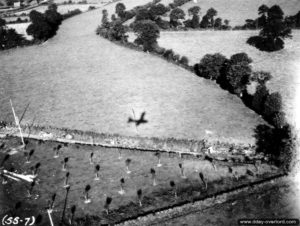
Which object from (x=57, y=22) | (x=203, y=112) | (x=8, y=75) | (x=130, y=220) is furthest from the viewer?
(x=57, y=22)

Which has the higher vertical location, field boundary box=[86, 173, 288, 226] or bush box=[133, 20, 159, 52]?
bush box=[133, 20, 159, 52]

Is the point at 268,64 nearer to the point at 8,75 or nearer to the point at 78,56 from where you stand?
the point at 78,56

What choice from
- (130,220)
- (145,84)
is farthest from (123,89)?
(130,220)

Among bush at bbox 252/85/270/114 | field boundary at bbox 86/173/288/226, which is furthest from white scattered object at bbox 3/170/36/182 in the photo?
bush at bbox 252/85/270/114

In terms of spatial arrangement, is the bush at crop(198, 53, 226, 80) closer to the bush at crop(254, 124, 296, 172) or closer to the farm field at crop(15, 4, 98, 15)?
the bush at crop(254, 124, 296, 172)

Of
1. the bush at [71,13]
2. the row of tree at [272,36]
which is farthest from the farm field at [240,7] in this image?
the bush at [71,13]

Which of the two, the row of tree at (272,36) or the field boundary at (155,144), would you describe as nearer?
the field boundary at (155,144)

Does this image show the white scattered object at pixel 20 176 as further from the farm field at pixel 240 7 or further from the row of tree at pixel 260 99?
the farm field at pixel 240 7
